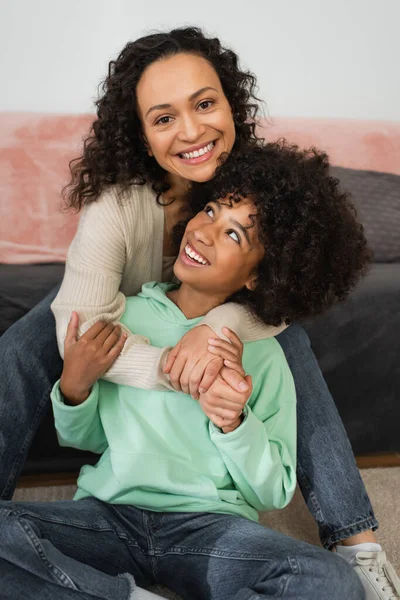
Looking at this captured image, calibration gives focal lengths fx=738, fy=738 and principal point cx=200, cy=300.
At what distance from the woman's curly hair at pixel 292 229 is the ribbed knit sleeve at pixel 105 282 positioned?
188 mm

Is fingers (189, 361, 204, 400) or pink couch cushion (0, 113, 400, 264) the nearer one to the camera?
fingers (189, 361, 204, 400)

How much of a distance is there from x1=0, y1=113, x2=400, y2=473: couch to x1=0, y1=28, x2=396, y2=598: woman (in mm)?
267

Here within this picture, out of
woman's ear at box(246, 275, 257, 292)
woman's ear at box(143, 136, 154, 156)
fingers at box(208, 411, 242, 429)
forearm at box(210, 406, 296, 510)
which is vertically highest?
woman's ear at box(143, 136, 154, 156)

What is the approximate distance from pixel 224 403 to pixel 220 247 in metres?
0.28

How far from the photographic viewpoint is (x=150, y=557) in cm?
123

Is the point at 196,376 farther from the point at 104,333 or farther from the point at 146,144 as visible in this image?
the point at 146,144

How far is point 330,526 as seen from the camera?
134cm

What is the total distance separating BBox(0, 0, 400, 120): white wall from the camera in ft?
7.55

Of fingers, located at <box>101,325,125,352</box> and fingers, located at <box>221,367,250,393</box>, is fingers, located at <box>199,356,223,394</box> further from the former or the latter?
fingers, located at <box>101,325,125,352</box>

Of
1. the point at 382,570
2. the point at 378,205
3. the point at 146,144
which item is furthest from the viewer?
the point at 378,205

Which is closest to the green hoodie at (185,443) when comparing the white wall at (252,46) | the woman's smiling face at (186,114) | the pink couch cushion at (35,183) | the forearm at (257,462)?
the forearm at (257,462)

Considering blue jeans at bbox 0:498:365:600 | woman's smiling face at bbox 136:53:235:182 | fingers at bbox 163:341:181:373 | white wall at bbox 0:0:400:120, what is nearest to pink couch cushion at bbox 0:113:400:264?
white wall at bbox 0:0:400:120

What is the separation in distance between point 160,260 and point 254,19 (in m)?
1.25

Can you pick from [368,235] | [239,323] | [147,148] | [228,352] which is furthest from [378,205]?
[228,352]
